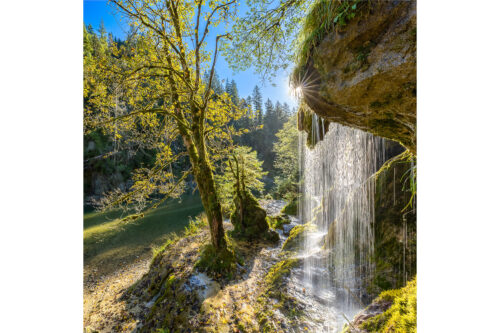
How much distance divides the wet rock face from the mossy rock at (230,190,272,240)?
3.85 meters

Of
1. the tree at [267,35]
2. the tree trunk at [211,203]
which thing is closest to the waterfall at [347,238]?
the tree at [267,35]

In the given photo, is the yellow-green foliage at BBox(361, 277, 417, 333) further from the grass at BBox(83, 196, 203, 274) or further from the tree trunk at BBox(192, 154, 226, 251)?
the grass at BBox(83, 196, 203, 274)

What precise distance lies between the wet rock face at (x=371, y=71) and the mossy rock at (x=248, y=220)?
12.6ft

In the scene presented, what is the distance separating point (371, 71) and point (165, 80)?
9.67 ft


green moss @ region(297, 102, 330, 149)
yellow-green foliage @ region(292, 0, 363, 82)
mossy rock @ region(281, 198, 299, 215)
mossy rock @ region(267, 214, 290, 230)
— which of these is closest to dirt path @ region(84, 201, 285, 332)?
mossy rock @ region(267, 214, 290, 230)

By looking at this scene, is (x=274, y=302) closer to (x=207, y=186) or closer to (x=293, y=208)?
(x=207, y=186)

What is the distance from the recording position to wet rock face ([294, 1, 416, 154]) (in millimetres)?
1126
